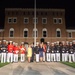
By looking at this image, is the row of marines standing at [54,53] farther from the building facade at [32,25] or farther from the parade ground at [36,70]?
the building facade at [32,25]

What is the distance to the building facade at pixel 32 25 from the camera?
184 feet

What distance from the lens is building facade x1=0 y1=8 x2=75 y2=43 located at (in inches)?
2207

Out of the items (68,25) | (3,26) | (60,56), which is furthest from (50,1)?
(60,56)

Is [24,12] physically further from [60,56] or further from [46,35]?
[60,56]

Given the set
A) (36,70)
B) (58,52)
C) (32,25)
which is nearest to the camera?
(36,70)

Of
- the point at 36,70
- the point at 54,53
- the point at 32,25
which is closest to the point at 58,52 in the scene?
the point at 54,53

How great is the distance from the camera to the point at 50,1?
204 feet

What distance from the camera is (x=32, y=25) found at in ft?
185

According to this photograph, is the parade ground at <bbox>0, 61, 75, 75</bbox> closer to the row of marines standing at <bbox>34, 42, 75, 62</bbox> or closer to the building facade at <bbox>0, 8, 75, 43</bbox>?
the row of marines standing at <bbox>34, 42, 75, 62</bbox>

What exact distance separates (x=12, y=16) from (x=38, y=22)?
631 cm

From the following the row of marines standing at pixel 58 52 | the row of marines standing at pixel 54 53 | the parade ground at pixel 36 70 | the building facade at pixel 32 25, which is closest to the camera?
the parade ground at pixel 36 70

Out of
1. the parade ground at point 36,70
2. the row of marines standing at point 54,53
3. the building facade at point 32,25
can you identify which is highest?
the building facade at point 32,25

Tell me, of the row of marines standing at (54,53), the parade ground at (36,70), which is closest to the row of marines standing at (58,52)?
the row of marines standing at (54,53)

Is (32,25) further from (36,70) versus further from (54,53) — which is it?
(36,70)
